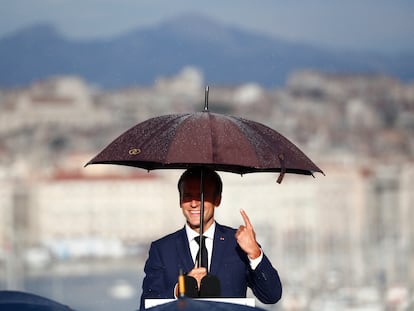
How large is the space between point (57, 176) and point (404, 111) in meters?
14.5

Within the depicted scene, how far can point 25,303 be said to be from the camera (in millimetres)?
2934

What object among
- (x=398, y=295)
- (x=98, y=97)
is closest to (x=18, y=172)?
(x=98, y=97)

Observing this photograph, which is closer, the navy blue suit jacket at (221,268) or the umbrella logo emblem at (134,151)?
the navy blue suit jacket at (221,268)

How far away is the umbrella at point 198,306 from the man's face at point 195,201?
0.41 meters

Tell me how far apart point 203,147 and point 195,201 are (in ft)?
0.40

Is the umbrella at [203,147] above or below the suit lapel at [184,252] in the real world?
above

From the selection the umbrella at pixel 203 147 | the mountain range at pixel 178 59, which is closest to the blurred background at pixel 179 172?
the mountain range at pixel 178 59

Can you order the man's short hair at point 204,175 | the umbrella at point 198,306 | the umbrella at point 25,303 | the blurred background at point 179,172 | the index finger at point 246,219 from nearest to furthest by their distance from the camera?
the umbrella at point 198,306 → the umbrella at point 25,303 → the index finger at point 246,219 → the man's short hair at point 204,175 → the blurred background at point 179,172

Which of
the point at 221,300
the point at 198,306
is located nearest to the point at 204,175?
the point at 221,300

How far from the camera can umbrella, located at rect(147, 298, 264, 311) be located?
2.66 meters

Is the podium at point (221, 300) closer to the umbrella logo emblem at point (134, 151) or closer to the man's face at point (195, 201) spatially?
the man's face at point (195, 201)

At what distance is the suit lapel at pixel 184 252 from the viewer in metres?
3.19

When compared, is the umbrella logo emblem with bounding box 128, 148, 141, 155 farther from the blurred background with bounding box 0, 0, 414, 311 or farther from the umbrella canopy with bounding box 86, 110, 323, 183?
the blurred background with bounding box 0, 0, 414, 311

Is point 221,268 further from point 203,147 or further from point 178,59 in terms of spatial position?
point 178,59
